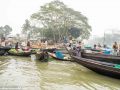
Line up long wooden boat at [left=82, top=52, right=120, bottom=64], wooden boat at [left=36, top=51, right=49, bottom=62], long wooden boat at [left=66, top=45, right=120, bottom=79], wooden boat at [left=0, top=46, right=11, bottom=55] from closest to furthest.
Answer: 1. long wooden boat at [left=66, top=45, right=120, bottom=79]
2. long wooden boat at [left=82, top=52, right=120, bottom=64]
3. wooden boat at [left=36, top=51, right=49, bottom=62]
4. wooden boat at [left=0, top=46, right=11, bottom=55]

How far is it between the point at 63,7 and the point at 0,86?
33.0 m

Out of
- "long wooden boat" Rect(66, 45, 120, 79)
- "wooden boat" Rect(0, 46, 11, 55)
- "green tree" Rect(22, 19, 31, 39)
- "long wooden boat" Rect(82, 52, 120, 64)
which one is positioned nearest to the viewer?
"long wooden boat" Rect(66, 45, 120, 79)

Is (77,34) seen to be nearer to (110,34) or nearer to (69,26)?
(69,26)

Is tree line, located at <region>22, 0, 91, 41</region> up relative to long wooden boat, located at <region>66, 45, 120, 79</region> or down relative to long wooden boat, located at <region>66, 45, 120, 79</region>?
up

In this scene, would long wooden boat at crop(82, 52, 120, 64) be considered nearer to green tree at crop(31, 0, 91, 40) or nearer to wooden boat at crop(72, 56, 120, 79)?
wooden boat at crop(72, 56, 120, 79)

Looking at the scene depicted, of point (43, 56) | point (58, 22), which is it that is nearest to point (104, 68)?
point (43, 56)

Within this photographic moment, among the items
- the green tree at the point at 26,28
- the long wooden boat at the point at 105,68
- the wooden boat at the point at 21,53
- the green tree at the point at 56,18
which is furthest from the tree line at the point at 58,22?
the long wooden boat at the point at 105,68

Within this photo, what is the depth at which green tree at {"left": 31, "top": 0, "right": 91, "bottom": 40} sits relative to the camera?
39.4m

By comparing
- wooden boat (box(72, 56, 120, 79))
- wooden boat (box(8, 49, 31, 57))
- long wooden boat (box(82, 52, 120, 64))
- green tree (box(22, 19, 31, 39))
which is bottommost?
wooden boat (box(72, 56, 120, 79))

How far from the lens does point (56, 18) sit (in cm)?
3950

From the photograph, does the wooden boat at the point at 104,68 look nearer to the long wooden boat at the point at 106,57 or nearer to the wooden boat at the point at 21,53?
the long wooden boat at the point at 106,57

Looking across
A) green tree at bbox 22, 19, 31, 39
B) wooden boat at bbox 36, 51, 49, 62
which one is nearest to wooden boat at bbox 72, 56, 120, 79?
wooden boat at bbox 36, 51, 49, 62

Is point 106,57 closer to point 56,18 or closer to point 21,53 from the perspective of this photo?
point 21,53

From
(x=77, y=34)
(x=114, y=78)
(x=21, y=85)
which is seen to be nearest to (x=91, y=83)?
(x=114, y=78)
